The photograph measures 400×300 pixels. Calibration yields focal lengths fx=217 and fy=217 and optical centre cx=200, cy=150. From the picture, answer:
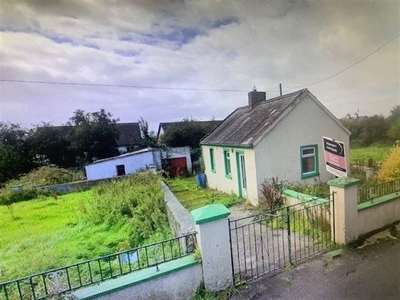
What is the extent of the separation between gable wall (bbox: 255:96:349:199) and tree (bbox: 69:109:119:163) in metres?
3.70

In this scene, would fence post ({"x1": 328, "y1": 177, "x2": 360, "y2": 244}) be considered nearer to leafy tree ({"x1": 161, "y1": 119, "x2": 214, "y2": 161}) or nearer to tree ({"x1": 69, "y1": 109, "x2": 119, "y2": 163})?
tree ({"x1": 69, "y1": 109, "x2": 119, "y2": 163})

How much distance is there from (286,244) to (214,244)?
4.65 feet

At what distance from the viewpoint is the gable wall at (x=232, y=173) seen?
4902 mm

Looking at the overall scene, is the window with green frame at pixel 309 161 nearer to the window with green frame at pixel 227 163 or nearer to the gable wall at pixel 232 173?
the gable wall at pixel 232 173

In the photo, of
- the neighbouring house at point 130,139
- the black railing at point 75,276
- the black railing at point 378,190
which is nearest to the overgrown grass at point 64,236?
the black railing at point 75,276

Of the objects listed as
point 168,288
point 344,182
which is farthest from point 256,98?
point 168,288

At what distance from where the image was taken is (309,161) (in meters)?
5.50

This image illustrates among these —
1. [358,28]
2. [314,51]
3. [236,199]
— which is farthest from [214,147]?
[358,28]

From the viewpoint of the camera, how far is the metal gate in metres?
2.33

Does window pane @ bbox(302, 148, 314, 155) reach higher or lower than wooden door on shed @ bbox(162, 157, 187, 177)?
higher

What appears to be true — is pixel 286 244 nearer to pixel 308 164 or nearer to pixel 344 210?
pixel 344 210

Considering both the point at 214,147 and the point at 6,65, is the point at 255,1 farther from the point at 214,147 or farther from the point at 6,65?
the point at 214,147

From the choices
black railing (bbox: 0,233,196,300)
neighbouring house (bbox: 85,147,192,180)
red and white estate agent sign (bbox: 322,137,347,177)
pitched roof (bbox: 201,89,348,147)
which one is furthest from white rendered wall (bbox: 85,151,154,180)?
red and white estate agent sign (bbox: 322,137,347,177)

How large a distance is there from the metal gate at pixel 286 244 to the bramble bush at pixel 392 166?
6.94 feet
